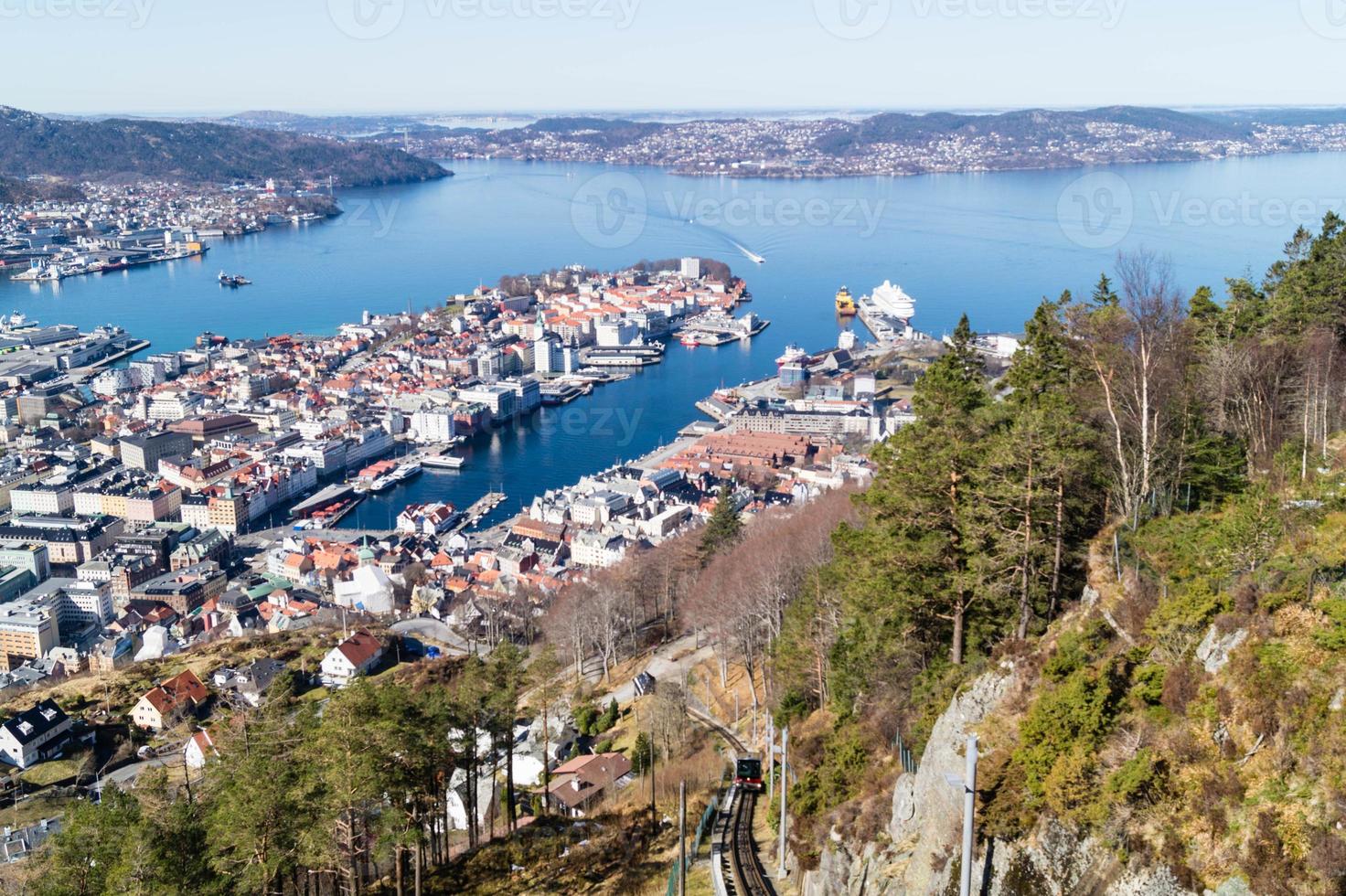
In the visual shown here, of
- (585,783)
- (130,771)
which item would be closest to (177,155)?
(130,771)

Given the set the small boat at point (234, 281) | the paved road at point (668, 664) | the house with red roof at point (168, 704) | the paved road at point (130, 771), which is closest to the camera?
the paved road at point (668, 664)

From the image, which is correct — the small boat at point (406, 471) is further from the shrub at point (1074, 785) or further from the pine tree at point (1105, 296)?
the shrub at point (1074, 785)

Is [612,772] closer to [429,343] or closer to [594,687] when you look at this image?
[594,687]

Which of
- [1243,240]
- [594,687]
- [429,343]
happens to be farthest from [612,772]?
[1243,240]

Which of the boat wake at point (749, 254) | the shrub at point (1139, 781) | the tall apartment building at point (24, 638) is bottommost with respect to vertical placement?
the tall apartment building at point (24, 638)

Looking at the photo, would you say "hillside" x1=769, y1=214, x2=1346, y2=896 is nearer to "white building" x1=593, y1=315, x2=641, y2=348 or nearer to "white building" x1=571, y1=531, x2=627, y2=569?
"white building" x1=571, y1=531, x2=627, y2=569

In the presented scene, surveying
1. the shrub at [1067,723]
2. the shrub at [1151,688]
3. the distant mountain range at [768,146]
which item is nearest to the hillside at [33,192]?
the distant mountain range at [768,146]

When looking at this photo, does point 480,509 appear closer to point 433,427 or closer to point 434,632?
point 433,427
